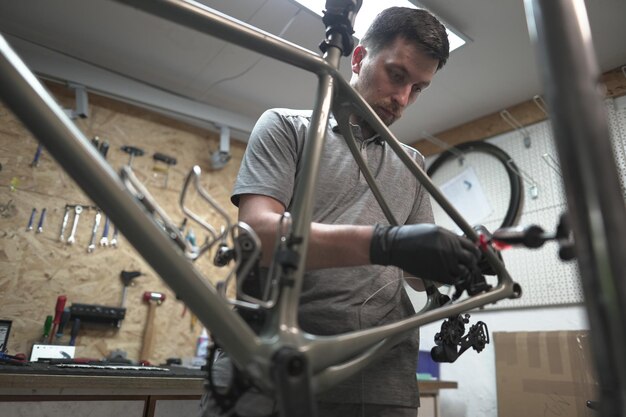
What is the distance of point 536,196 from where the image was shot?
194 cm

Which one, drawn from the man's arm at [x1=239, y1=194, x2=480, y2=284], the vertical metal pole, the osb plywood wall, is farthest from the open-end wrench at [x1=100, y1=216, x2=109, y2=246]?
the vertical metal pole

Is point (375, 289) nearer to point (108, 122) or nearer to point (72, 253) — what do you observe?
point (72, 253)

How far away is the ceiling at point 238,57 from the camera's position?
1646mm

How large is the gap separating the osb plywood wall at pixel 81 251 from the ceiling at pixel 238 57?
0.22 meters

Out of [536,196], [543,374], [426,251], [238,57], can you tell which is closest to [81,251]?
[238,57]

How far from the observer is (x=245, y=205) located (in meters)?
0.65

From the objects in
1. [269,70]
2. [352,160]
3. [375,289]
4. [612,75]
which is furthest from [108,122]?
[612,75]

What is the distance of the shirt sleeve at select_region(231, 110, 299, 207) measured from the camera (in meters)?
0.67

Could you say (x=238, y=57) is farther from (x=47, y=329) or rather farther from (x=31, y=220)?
(x=47, y=329)

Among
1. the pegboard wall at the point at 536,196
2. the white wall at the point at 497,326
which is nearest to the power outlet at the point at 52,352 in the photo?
the white wall at the point at 497,326

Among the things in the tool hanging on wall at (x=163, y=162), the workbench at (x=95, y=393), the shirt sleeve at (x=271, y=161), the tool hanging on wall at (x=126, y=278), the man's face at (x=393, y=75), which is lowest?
the workbench at (x=95, y=393)

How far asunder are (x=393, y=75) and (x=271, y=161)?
0.39m

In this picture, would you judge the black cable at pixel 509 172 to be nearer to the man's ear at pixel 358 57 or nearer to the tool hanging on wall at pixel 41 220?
the man's ear at pixel 358 57

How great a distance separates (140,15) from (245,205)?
1.48m
